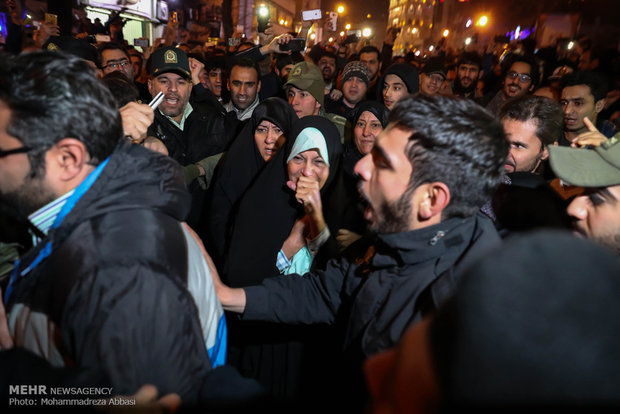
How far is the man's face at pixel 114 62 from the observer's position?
530 centimetres

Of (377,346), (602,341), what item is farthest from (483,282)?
(377,346)

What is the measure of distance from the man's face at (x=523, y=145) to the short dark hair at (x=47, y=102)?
287cm

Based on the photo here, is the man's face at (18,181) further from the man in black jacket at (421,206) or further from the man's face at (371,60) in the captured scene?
the man's face at (371,60)

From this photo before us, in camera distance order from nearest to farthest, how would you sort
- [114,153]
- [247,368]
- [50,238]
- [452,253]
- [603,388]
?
1. [603,388]
2. [50,238]
3. [114,153]
4. [452,253]
5. [247,368]

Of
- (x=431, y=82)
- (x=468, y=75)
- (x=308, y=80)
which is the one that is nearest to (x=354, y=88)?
(x=308, y=80)

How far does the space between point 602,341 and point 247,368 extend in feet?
8.76

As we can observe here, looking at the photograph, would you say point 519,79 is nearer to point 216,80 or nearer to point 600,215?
point 600,215

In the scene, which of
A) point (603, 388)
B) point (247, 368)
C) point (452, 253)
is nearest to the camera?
point (603, 388)

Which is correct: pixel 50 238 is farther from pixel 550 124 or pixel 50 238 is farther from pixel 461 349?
pixel 550 124

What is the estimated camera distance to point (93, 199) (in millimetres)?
1197

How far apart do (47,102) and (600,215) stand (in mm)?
2358

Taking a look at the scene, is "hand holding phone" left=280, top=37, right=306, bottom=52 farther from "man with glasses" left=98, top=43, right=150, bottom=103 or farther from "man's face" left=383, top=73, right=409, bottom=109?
"man with glasses" left=98, top=43, right=150, bottom=103

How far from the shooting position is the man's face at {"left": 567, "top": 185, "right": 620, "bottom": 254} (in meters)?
1.70

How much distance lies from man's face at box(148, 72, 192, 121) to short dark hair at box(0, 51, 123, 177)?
10.7 ft
